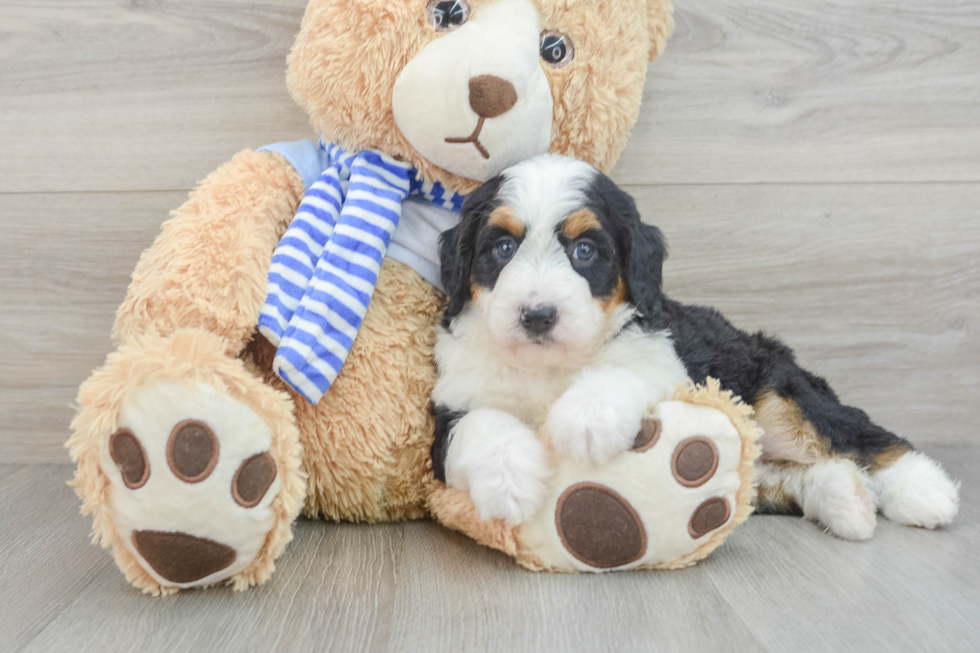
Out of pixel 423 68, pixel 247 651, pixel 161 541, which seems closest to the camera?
pixel 247 651

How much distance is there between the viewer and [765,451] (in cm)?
173

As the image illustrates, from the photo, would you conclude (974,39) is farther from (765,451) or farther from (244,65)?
(244,65)

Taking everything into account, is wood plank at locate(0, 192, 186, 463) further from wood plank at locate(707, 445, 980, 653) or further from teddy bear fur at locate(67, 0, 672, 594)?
wood plank at locate(707, 445, 980, 653)

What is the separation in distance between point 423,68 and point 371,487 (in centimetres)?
86

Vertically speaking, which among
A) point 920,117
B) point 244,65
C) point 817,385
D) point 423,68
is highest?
point 920,117

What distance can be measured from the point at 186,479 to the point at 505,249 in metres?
0.70

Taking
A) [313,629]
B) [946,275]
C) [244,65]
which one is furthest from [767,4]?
[313,629]

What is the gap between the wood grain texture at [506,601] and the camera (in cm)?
111

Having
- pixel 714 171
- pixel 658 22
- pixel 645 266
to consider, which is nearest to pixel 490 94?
pixel 645 266

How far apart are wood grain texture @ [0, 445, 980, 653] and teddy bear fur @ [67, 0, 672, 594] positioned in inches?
5.4

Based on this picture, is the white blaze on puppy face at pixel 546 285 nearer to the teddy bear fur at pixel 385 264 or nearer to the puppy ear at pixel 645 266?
the puppy ear at pixel 645 266

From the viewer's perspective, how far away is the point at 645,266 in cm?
151

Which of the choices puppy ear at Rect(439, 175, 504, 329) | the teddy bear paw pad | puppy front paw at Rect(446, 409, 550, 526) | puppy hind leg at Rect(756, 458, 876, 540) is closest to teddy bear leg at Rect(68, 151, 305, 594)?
the teddy bear paw pad

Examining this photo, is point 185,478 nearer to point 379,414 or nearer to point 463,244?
point 379,414
